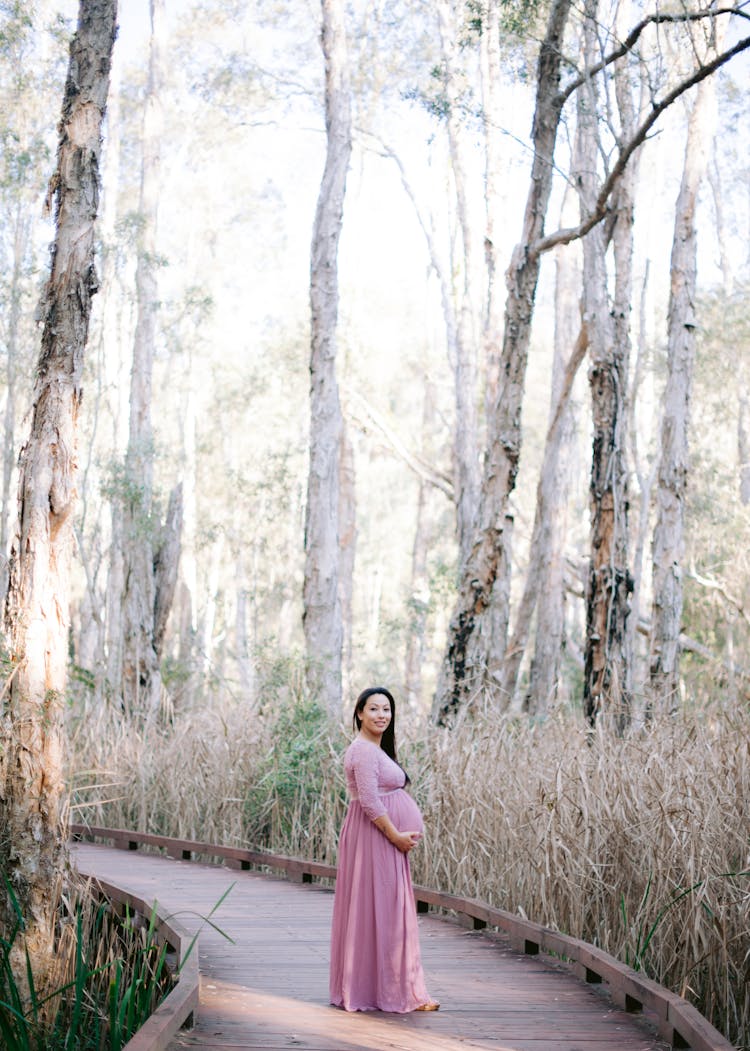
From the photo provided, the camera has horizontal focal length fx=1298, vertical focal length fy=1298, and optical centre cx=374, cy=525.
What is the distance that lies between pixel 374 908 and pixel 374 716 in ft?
2.17

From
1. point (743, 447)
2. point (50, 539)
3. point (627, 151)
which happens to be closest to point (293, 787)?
point (50, 539)

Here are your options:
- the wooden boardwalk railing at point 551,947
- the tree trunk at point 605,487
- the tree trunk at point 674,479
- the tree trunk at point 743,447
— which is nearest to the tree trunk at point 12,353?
the tree trunk at point 674,479

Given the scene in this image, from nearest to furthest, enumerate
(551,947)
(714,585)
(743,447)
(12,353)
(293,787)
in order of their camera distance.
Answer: (551,947)
(293,787)
(714,585)
(12,353)
(743,447)

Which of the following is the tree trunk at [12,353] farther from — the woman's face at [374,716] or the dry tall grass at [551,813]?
the woman's face at [374,716]

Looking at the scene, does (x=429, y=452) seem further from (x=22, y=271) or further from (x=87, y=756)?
(x=87, y=756)

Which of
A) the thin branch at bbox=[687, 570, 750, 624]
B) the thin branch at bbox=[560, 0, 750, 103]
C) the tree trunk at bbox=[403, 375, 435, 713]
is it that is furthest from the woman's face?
the tree trunk at bbox=[403, 375, 435, 713]

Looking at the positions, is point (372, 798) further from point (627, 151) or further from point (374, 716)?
point (627, 151)

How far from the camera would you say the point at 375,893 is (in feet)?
14.8

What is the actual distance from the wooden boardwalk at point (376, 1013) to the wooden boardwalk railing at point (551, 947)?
62 millimetres

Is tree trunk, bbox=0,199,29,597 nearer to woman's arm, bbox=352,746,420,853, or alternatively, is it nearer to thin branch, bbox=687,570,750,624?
thin branch, bbox=687,570,750,624

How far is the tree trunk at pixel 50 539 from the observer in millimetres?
5504

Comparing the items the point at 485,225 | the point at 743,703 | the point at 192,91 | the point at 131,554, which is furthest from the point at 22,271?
the point at 743,703

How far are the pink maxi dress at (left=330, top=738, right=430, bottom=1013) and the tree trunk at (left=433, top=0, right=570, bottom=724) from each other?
5.61 metres

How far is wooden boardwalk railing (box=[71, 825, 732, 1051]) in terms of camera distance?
409 centimetres
